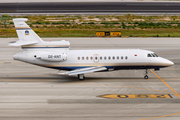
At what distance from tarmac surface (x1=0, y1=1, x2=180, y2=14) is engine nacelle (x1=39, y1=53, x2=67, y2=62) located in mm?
73407

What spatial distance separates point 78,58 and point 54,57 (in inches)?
111

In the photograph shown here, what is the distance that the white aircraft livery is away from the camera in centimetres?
3338

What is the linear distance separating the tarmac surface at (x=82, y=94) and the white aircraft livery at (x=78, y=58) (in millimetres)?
1672

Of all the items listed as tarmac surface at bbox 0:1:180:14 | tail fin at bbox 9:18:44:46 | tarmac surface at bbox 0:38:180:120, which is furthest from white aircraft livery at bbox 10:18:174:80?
tarmac surface at bbox 0:1:180:14

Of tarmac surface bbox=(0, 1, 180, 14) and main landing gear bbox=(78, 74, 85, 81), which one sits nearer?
main landing gear bbox=(78, 74, 85, 81)

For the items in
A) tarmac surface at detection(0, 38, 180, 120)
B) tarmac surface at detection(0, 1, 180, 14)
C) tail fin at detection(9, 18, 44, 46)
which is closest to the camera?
tarmac surface at detection(0, 38, 180, 120)

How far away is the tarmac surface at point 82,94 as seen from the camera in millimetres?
22578

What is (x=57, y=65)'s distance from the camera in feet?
111

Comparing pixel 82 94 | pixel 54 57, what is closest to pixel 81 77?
pixel 54 57

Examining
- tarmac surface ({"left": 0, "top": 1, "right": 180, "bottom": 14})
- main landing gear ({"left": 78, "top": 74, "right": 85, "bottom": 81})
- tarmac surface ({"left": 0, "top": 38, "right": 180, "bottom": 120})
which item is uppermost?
tarmac surface ({"left": 0, "top": 1, "right": 180, "bottom": 14})

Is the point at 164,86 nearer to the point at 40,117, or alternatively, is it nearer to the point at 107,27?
the point at 40,117

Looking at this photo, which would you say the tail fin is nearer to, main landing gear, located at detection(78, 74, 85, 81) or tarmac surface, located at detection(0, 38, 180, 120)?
tarmac surface, located at detection(0, 38, 180, 120)

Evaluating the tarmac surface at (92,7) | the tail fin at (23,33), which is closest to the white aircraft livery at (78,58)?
the tail fin at (23,33)

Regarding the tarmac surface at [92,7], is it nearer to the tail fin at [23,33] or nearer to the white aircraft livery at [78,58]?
the white aircraft livery at [78,58]
